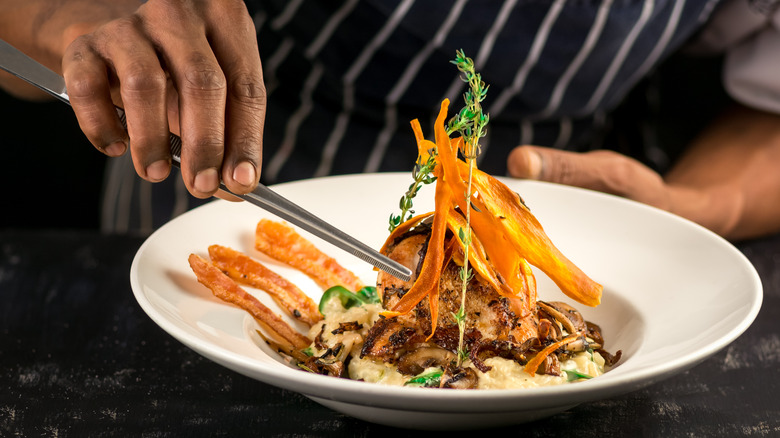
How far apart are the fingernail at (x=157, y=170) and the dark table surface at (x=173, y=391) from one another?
1.58ft

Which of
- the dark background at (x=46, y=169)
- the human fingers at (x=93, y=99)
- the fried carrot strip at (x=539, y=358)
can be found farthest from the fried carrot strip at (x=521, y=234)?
the dark background at (x=46, y=169)

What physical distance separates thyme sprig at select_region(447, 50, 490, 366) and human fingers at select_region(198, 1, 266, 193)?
14.1 inches

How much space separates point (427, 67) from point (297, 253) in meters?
1.04

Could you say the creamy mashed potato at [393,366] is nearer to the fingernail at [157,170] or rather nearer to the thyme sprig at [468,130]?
the thyme sprig at [468,130]

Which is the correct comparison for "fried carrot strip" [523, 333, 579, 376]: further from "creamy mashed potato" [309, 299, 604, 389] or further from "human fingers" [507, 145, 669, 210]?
"human fingers" [507, 145, 669, 210]

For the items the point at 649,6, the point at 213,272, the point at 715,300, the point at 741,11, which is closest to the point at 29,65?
the point at 213,272

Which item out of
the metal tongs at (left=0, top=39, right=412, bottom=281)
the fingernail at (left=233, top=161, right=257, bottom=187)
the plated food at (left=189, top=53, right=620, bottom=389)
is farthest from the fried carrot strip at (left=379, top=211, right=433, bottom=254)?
the fingernail at (left=233, top=161, right=257, bottom=187)

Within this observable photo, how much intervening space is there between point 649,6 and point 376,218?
1333 millimetres

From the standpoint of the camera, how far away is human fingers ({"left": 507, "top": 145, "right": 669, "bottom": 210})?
81.8 inches

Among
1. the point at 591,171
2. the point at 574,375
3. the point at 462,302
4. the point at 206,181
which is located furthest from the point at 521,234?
the point at 591,171

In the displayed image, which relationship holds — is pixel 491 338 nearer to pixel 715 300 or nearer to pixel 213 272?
pixel 715 300

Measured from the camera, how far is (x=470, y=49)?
2.45 metres

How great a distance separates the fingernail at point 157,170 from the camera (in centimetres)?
124

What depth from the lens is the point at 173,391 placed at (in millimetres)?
1496
